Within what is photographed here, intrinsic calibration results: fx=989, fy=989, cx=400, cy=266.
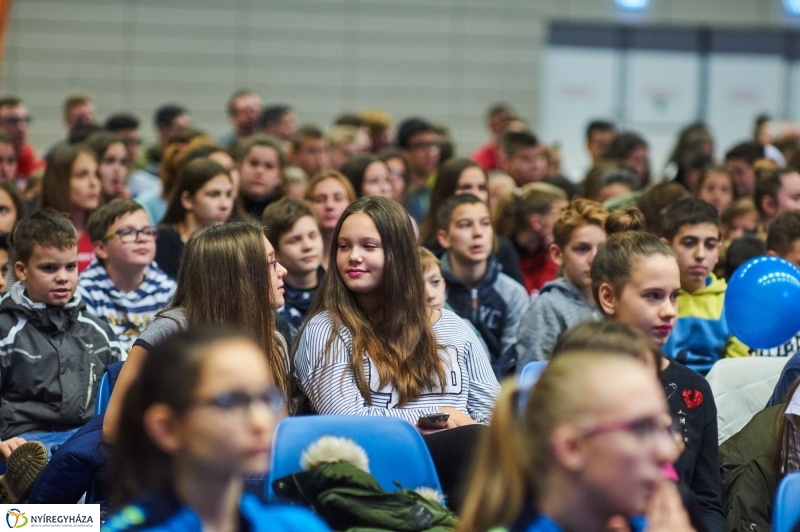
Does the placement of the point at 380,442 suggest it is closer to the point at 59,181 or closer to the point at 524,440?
the point at 524,440

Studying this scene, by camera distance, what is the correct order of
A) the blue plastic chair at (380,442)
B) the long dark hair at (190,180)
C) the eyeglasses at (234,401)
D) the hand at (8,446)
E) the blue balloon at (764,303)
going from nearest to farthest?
1. the eyeglasses at (234,401)
2. the blue plastic chair at (380,442)
3. the hand at (8,446)
4. the blue balloon at (764,303)
5. the long dark hair at (190,180)

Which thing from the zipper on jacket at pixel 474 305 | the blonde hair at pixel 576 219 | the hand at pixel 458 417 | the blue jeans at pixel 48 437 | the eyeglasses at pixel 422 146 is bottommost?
the blue jeans at pixel 48 437

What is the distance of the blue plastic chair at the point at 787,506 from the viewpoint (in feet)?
6.71

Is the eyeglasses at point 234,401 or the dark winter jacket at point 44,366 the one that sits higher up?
the eyeglasses at point 234,401

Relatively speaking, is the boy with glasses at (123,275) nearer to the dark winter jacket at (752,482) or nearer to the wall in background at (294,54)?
the dark winter jacket at (752,482)

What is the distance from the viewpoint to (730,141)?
479 inches

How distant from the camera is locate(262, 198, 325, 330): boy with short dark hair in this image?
13.8ft

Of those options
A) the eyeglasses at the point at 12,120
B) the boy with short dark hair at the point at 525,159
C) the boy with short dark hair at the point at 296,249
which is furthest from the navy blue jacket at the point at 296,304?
the eyeglasses at the point at 12,120

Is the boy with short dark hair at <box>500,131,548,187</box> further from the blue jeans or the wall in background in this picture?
the blue jeans

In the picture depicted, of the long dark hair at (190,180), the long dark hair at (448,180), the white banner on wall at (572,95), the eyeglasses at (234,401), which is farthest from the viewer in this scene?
the white banner on wall at (572,95)

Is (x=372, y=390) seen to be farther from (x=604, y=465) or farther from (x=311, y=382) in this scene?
(x=604, y=465)

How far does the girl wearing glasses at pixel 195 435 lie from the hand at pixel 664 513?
2.10 feet

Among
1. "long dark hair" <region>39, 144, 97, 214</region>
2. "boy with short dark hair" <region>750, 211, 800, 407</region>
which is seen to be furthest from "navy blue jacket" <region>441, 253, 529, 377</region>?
"long dark hair" <region>39, 144, 97, 214</region>

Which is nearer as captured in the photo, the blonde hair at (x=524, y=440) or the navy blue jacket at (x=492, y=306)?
the blonde hair at (x=524, y=440)
